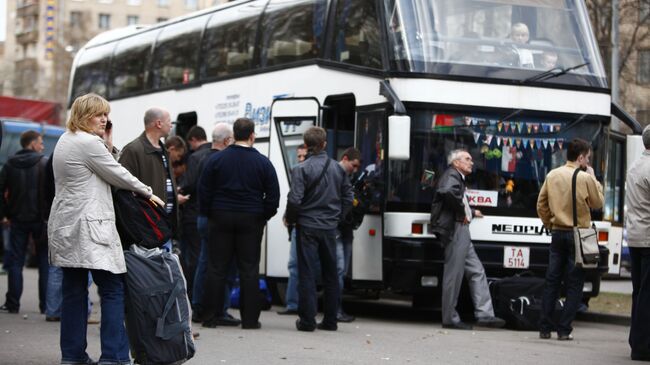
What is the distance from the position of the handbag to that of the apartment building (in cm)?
10171

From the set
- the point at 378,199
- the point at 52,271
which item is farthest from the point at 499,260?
the point at 52,271

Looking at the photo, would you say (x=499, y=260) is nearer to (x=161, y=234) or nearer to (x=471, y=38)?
(x=471, y=38)

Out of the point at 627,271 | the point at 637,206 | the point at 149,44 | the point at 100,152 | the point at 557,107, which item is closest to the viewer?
the point at 100,152

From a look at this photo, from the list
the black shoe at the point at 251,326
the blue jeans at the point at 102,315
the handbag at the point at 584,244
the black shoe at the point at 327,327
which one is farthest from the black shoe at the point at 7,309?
the handbag at the point at 584,244

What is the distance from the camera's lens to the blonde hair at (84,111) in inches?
330

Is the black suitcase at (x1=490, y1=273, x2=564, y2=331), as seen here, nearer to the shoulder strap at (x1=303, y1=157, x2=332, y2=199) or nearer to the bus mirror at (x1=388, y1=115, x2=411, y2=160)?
the bus mirror at (x1=388, y1=115, x2=411, y2=160)

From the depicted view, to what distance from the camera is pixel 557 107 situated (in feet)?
48.4

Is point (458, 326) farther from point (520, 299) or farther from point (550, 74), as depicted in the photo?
point (550, 74)

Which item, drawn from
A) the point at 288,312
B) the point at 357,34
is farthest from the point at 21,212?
the point at 357,34

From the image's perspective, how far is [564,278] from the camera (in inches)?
499

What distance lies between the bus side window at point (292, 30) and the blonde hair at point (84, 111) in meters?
7.70

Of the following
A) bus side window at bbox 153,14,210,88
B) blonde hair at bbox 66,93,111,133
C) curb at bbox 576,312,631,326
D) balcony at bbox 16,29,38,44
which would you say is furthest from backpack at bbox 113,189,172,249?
balcony at bbox 16,29,38,44

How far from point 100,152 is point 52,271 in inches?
194

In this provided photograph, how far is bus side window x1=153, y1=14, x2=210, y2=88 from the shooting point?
19531 mm
